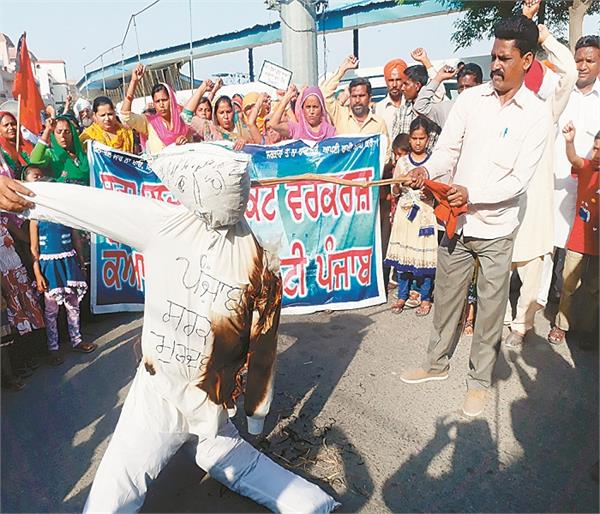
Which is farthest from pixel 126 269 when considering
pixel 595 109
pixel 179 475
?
pixel 595 109

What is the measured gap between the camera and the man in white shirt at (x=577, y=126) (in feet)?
12.2

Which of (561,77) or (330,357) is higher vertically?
(561,77)

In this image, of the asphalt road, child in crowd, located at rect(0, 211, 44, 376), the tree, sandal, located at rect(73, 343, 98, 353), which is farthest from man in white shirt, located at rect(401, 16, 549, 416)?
the tree

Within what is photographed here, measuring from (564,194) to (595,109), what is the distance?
0.65m

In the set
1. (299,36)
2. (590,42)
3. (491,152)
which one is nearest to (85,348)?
(491,152)

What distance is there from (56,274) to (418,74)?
3.59 metres

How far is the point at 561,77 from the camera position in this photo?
3.38m

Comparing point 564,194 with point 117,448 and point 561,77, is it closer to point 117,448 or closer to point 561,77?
point 561,77

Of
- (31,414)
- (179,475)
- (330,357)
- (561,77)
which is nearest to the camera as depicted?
(179,475)

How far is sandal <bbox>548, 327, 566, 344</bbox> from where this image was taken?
12.2 feet

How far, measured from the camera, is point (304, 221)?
431 cm

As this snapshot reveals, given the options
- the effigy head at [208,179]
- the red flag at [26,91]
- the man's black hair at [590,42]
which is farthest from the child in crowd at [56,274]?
the man's black hair at [590,42]

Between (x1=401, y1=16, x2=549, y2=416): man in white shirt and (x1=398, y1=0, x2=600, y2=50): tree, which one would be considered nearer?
(x1=401, y1=16, x2=549, y2=416): man in white shirt

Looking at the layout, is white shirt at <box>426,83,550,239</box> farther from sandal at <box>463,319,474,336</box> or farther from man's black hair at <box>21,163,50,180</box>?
man's black hair at <box>21,163,50,180</box>
